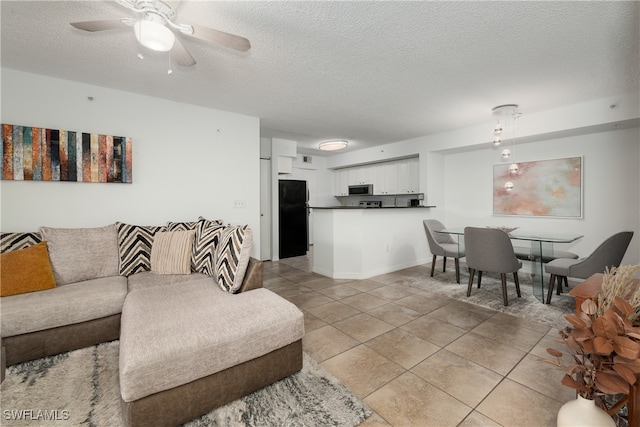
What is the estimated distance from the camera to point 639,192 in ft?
11.4

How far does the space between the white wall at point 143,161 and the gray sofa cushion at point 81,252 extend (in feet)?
1.30

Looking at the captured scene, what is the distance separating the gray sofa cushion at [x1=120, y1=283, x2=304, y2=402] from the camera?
4.29 ft

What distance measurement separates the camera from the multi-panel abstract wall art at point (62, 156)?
2582mm

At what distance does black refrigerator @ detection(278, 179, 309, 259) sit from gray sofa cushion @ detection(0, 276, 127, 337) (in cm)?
369

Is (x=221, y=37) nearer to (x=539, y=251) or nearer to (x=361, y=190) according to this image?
(x=539, y=251)

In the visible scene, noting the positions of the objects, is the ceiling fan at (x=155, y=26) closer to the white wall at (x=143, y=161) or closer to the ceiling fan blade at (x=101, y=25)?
the ceiling fan blade at (x=101, y=25)

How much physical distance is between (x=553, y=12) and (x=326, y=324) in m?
3.02

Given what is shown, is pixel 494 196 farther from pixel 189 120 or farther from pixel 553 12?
pixel 189 120

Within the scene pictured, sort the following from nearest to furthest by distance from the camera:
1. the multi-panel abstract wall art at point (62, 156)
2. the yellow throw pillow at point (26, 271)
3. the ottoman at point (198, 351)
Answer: the ottoman at point (198, 351) → the yellow throw pillow at point (26, 271) → the multi-panel abstract wall art at point (62, 156)

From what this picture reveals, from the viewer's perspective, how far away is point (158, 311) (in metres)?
1.77

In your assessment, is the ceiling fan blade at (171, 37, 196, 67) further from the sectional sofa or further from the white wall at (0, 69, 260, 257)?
the white wall at (0, 69, 260, 257)

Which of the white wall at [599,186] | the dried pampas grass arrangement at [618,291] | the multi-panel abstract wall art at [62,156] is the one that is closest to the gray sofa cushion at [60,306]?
the multi-panel abstract wall art at [62,156]

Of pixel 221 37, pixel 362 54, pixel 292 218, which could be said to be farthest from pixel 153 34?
pixel 292 218

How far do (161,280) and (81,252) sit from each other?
31.8 inches
